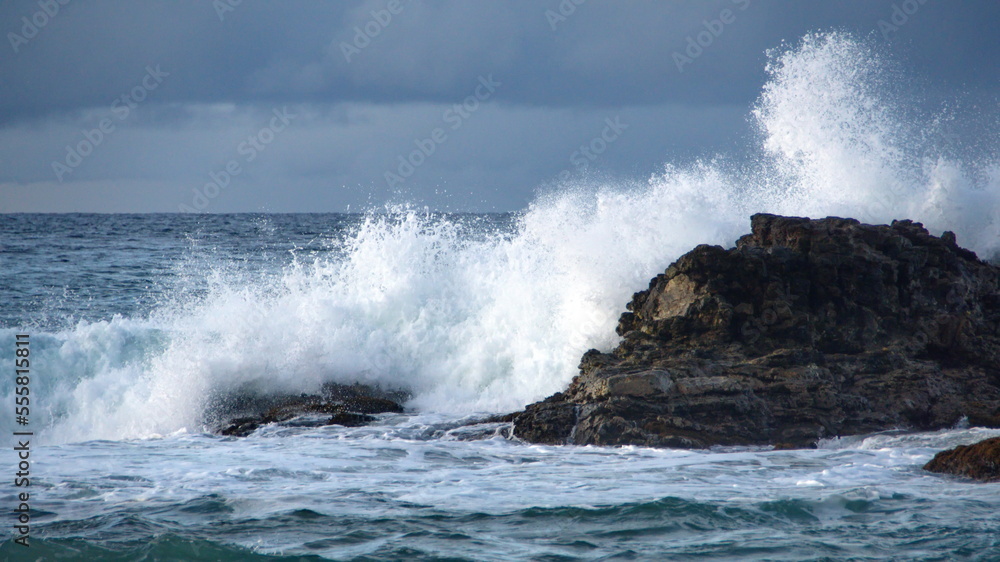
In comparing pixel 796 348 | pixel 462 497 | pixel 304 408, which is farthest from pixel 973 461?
pixel 304 408

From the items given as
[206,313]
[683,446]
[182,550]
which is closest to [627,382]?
[683,446]

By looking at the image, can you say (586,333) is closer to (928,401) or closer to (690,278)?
(690,278)

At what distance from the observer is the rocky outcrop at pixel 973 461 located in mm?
7051

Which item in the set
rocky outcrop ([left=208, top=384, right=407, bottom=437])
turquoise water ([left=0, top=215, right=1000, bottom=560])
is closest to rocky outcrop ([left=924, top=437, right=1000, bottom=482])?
turquoise water ([left=0, top=215, right=1000, bottom=560])

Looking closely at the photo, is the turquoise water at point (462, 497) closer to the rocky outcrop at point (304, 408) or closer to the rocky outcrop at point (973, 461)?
the rocky outcrop at point (973, 461)

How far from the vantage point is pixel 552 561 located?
5535mm

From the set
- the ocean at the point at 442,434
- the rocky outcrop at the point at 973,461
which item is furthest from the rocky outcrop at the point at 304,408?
the rocky outcrop at the point at 973,461

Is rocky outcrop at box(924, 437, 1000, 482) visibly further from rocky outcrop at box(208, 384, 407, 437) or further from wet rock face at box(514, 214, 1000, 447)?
rocky outcrop at box(208, 384, 407, 437)

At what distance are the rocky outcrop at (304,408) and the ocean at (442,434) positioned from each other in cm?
21

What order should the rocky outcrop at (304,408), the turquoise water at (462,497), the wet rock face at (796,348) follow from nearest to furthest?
1. the turquoise water at (462,497)
2. the wet rock face at (796,348)
3. the rocky outcrop at (304,408)

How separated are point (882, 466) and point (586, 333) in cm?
505

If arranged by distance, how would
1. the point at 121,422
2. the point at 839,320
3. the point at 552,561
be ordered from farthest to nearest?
1. the point at 121,422
2. the point at 839,320
3. the point at 552,561

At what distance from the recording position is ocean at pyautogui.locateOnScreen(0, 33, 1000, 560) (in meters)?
6.02

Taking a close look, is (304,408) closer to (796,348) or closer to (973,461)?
(796,348)
